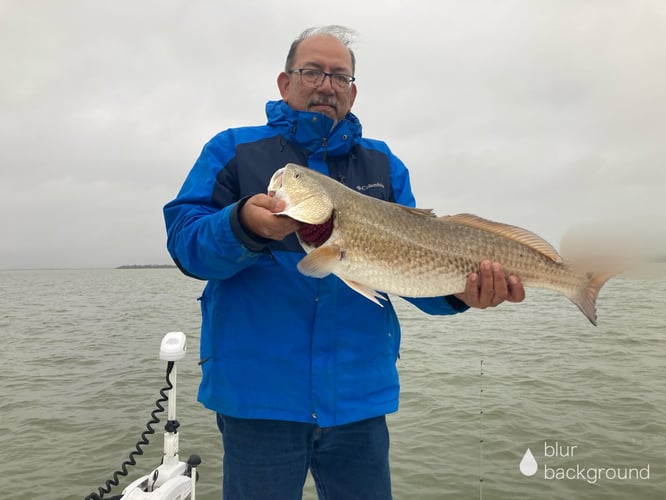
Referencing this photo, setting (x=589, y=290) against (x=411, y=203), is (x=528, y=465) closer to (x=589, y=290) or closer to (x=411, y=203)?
(x=589, y=290)

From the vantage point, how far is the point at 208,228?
7.63 feet

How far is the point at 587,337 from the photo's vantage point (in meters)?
14.6

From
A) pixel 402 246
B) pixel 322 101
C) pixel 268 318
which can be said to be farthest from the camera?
pixel 322 101

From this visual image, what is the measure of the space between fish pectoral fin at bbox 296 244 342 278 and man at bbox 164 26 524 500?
182mm

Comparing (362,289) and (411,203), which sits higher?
(411,203)

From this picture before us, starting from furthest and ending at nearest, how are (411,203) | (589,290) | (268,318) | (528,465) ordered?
(528,465), (411,203), (589,290), (268,318)

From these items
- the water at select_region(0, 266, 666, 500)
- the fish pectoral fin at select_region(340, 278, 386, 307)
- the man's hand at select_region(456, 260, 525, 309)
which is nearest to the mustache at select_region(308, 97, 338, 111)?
the fish pectoral fin at select_region(340, 278, 386, 307)

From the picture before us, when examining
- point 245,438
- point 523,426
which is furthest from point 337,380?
point 523,426

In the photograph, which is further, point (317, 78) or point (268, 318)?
point (317, 78)

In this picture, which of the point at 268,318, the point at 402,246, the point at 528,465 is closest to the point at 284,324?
the point at 268,318

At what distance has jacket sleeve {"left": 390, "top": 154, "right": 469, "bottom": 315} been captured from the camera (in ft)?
10.2

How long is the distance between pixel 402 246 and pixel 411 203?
710 mm

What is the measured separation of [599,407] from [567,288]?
729 cm

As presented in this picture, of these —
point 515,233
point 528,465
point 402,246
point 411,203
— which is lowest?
point 528,465
